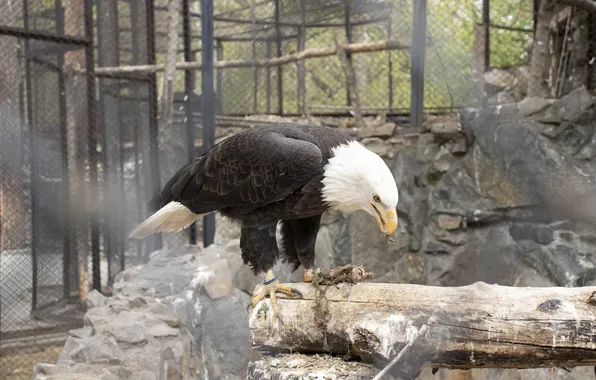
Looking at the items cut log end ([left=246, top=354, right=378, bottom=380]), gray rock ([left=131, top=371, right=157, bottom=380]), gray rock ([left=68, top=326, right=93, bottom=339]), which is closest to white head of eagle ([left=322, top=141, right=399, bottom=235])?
cut log end ([left=246, top=354, right=378, bottom=380])

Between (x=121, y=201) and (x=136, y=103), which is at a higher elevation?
(x=136, y=103)

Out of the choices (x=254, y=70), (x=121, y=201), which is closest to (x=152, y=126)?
(x=121, y=201)

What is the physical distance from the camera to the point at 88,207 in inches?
165

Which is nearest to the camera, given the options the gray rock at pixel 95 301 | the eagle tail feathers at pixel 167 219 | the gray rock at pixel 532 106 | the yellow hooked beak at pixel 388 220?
the yellow hooked beak at pixel 388 220

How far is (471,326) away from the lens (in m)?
1.84

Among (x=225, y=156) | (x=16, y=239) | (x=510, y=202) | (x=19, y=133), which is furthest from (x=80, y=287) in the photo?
(x=510, y=202)

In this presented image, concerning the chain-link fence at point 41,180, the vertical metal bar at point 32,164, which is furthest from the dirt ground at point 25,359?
the vertical metal bar at point 32,164

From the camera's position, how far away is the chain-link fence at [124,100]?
13.3 ft

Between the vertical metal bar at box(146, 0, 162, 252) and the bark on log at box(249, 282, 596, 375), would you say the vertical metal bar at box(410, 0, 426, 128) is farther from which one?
the bark on log at box(249, 282, 596, 375)

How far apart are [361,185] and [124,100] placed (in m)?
3.05

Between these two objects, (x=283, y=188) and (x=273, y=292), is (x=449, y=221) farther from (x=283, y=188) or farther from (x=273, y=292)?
(x=273, y=292)

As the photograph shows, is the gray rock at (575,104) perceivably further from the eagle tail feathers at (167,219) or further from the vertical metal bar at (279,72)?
the eagle tail feathers at (167,219)

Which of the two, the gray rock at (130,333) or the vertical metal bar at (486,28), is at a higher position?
the vertical metal bar at (486,28)

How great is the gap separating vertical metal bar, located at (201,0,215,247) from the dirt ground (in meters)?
1.26
